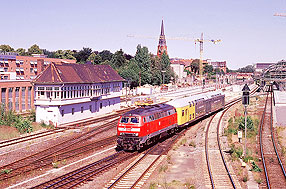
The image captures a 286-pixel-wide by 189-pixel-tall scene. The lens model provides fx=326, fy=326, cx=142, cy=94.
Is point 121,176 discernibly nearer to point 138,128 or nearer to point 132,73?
point 138,128

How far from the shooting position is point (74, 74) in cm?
4722

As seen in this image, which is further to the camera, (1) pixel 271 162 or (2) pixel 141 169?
(1) pixel 271 162

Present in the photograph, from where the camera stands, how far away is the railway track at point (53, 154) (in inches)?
859

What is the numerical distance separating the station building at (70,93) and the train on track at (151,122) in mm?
15800

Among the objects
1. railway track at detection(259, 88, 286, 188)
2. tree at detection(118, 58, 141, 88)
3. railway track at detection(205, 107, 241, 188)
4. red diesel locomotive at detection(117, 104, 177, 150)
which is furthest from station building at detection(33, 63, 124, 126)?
tree at detection(118, 58, 141, 88)

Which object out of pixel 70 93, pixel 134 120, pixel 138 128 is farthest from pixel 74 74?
pixel 138 128

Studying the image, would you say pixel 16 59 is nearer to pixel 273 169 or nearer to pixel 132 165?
pixel 132 165

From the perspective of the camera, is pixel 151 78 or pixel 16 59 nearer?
pixel 16 59

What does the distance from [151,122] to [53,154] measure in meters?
8.44

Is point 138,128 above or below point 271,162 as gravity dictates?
above

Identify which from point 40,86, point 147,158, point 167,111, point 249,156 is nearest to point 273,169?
point 249,156

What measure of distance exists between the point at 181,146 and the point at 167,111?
3937 mm

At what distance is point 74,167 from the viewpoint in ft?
73.8

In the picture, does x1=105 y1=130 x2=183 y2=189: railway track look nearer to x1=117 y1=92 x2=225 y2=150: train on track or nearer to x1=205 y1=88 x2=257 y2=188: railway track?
x1=117 y1=92 x2=225 y2=150: train on track
